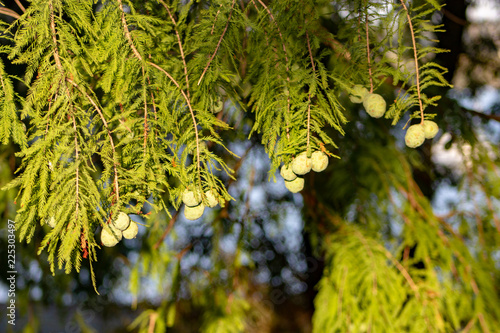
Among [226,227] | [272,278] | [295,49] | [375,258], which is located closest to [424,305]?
[375,258]

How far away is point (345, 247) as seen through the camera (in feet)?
4.80

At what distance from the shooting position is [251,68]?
694 millimetres

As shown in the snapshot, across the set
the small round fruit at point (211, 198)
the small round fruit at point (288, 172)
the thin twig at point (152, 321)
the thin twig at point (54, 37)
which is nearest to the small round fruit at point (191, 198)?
the small round fruit at point (211, 198)

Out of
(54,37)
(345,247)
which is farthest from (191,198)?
(345,247)

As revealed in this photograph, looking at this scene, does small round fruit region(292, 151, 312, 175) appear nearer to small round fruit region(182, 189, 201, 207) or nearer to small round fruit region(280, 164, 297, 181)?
small round fruit region(280, 164, 297, 181)

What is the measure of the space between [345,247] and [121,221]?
1103 millimetres

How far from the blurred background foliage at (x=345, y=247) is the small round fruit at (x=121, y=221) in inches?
29.3

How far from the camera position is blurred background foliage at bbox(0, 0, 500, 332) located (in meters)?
1.38

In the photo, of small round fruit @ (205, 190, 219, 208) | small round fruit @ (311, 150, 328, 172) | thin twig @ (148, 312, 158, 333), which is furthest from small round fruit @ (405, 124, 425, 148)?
thin twig @ (148, 312, 158, 333)

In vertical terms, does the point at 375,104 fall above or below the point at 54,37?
above

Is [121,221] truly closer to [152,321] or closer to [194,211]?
[194,211]

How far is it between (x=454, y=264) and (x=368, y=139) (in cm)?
70

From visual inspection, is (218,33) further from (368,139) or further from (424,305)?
(368,139)

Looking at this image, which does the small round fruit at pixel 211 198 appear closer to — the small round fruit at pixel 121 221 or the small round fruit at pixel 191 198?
the small round fruit at pixel 191 198
